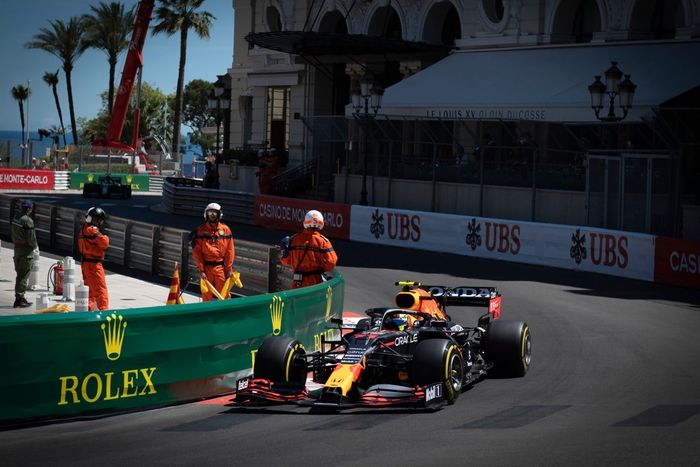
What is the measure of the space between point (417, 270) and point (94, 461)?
16.0 metres

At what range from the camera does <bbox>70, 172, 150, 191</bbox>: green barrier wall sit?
195 feet

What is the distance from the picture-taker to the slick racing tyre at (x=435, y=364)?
1113 centimetres

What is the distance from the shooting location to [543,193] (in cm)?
2977

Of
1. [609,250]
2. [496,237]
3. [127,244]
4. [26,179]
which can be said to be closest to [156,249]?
[127,244]

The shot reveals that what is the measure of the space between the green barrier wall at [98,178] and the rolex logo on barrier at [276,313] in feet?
151

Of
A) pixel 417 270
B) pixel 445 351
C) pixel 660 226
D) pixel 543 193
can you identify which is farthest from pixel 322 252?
pixel 543 193

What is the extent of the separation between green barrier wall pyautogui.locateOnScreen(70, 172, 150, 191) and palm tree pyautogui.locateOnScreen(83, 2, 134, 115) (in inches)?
960

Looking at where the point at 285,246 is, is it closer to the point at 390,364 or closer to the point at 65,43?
the point at 390,364

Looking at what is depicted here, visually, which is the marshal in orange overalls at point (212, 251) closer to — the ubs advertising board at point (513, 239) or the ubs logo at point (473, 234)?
the ubs advertising board at point (513, 239)

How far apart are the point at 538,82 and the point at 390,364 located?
24.1 meters

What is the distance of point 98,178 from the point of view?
2324 inches

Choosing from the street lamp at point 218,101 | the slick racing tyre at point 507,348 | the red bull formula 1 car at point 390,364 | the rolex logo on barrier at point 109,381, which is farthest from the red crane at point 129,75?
the rolex logo on barrier at point 109,381

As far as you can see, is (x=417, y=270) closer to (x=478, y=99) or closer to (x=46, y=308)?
(x=46, y=308)

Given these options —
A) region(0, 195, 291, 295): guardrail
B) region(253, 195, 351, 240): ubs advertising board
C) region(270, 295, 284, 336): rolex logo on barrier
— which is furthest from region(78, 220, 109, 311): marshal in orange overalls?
region(253, 195, 351, 240): ubs advertising board
